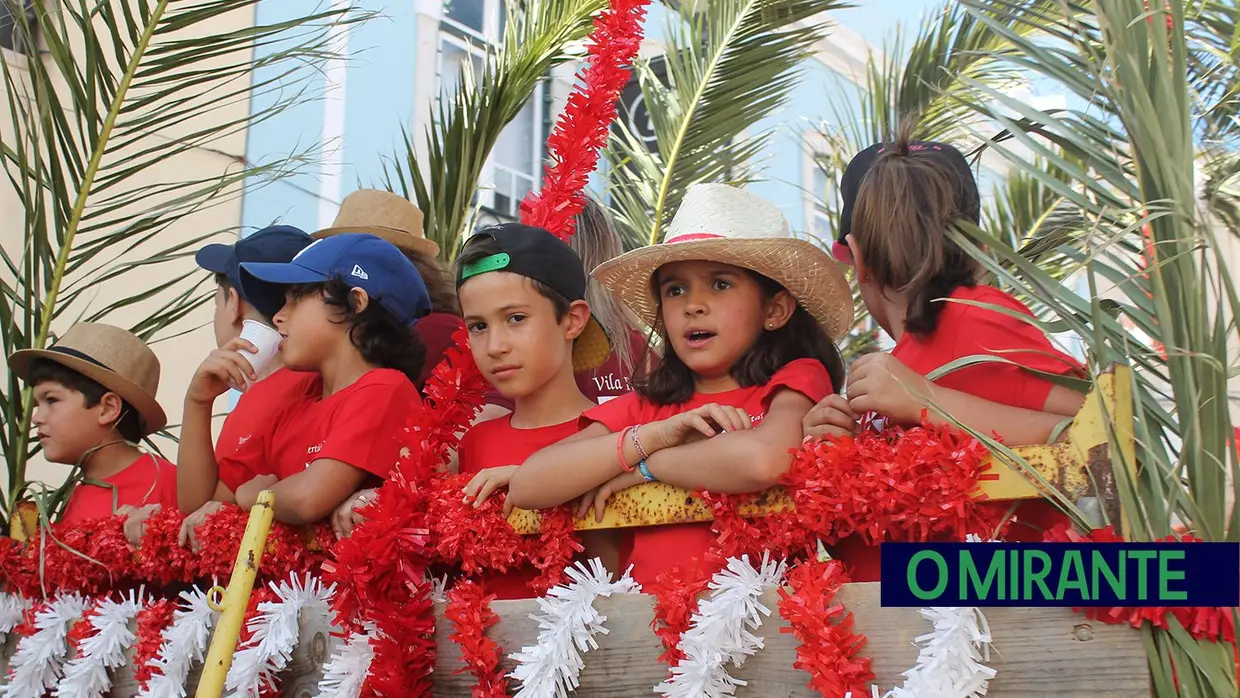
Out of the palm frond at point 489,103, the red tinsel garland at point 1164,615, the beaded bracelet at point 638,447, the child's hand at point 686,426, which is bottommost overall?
the red tinsel garland at point 1164,615

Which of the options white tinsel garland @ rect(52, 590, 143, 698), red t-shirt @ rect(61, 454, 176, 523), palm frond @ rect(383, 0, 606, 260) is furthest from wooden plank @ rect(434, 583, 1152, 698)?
palm frond @ rect(383, 0, 606, 260)

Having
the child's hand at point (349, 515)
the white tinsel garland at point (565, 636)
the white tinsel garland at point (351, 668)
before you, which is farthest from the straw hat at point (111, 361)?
the white tinsel garland at point (565, 636)

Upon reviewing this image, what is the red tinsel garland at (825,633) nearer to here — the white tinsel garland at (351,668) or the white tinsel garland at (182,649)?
the white tinsel garland at (351,668)

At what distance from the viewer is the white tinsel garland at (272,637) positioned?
98.0 inches

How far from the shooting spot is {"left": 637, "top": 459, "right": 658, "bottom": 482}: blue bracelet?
2162 mm

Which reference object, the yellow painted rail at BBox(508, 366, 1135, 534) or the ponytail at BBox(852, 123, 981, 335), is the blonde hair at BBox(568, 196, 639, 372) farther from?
the yellow painted rail at BBox(508, 366, 1135, 534)

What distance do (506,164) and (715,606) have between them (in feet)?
28.2

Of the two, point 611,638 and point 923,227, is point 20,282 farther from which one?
point 923,227

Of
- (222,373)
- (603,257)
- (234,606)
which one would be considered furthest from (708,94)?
(234,606)

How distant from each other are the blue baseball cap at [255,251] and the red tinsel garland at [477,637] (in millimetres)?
1367

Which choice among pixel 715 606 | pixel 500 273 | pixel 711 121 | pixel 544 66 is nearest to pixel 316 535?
pixel 500 273

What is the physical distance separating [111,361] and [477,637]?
1.87 m

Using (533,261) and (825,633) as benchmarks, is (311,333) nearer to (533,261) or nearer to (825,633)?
(533,261)

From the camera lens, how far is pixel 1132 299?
5.55 feet
